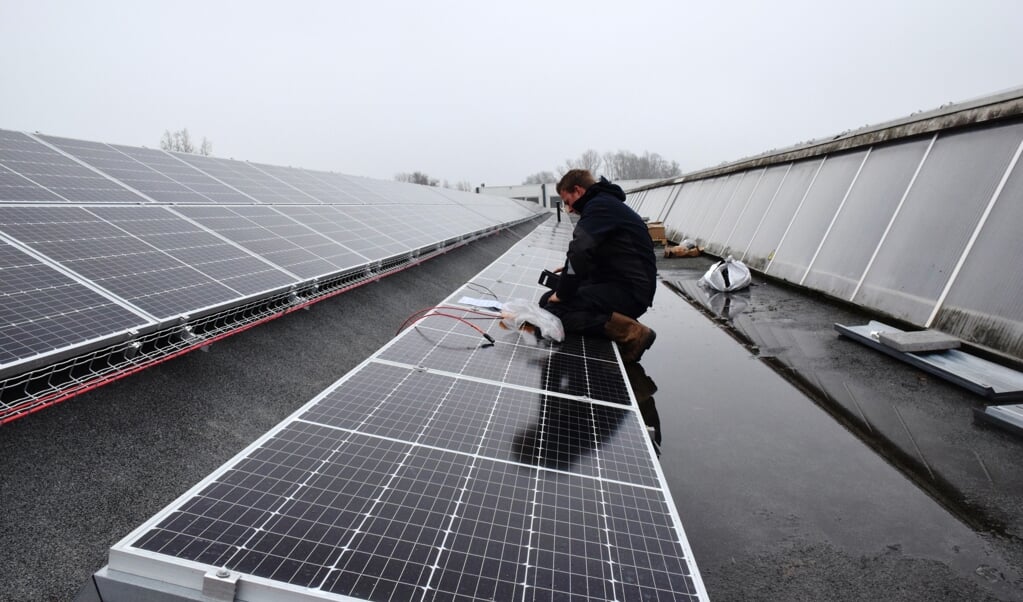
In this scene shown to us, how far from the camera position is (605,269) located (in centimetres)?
610

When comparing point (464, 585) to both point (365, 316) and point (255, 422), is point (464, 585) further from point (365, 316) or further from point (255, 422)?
point (365, 316)

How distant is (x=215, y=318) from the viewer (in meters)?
4.95

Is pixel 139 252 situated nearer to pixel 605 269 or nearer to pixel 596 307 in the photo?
pixel 596 307

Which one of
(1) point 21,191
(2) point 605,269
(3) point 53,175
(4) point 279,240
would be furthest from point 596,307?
(3) point 53,175

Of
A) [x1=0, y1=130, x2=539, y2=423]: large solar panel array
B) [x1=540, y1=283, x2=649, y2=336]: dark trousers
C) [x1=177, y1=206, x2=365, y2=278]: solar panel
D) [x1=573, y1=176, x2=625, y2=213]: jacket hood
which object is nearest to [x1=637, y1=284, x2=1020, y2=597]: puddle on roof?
[x1=540, y1=283, x2=649, y2=336]: dark trousers

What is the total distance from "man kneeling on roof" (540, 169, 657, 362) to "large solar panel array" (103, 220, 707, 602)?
2.26 metres

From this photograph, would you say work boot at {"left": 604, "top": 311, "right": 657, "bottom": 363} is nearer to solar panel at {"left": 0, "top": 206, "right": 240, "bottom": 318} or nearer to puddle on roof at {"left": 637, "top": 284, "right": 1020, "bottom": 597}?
puddle on roof at {"left": 637, "top": 284, "right": 1020, "bottom": 597}

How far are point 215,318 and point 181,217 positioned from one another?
3.26m

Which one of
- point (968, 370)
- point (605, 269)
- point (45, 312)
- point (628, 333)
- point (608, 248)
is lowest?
point (45, 312)

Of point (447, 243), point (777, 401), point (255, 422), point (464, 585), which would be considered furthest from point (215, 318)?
point (447, 243)

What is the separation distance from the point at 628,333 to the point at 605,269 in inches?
35.1

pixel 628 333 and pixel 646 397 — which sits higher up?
pixel 628 333

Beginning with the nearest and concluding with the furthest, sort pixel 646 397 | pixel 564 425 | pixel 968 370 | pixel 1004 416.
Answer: pixel 564 425 → pixel 1004 416 → pixel 968 370 → pixel 646 397

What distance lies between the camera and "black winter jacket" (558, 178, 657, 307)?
18.6 ft
